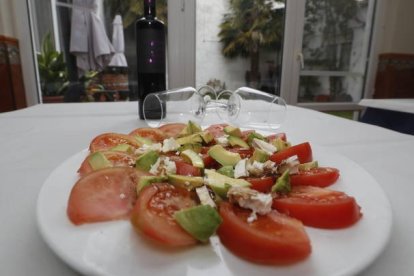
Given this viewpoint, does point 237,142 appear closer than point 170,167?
No

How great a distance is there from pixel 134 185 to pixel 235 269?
0.19m

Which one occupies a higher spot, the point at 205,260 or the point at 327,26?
the point at 327,26

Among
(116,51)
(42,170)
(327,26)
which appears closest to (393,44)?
(327,26)

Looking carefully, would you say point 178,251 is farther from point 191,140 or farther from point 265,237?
point 191,140

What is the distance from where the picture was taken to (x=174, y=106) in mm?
1060

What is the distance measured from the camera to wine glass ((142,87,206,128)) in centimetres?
104

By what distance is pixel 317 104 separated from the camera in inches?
123

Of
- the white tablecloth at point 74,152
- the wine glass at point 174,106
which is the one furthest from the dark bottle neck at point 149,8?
the white tablecloth at point 74,152

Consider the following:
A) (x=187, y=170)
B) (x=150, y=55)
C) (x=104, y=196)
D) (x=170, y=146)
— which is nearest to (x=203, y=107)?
(x=150, y=55)

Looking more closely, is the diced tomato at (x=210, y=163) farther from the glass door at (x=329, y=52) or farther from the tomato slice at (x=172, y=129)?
the glass door at (x=329, y=52)

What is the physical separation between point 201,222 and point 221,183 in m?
0.10

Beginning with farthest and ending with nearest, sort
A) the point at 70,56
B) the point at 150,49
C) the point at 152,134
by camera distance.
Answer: the point at 70,56 < the point at 150,49 < the point at 152,134

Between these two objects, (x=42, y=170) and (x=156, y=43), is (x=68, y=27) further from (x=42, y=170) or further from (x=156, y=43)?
(x=42, y=170)

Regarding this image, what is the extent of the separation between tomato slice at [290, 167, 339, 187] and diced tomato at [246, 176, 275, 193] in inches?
1.6
